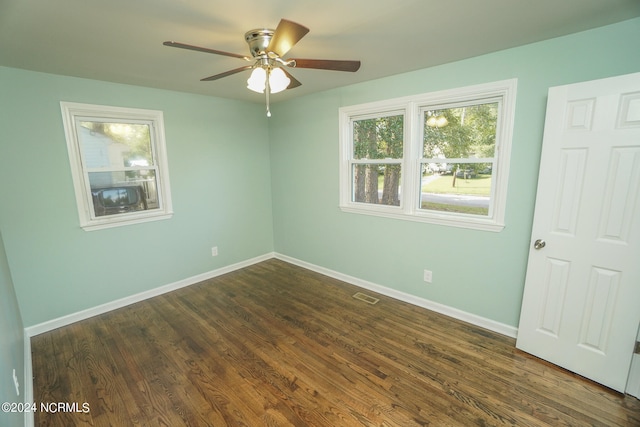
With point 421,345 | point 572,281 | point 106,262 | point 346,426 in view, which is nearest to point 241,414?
point 346,426

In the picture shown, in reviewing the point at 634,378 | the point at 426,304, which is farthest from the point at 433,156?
the point at 634,378

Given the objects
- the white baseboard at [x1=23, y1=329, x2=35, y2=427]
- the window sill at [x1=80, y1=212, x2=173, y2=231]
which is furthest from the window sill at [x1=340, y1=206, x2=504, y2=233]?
the white baseboard at [x1=23, y1=329, x2=35, y2=427]

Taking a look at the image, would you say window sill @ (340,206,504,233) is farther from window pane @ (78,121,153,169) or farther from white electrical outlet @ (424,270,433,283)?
window pane @ (78,121,153,169)

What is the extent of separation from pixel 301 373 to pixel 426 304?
1607 millimetres

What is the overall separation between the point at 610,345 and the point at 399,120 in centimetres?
255

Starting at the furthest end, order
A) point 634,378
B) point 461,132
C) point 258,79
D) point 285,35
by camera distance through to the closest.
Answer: point 461,132 → point 634,378 → point 258,79 → point 285,35

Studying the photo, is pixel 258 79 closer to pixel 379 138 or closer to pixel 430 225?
pixel 379 138

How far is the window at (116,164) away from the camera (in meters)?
2.78

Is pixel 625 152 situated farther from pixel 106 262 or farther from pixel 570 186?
pixel 106 262

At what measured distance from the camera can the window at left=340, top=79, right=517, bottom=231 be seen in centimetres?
244

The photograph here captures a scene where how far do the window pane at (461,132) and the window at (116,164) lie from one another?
3.10 metres

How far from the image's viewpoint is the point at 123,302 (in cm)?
315

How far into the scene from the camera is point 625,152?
1766 millimetres

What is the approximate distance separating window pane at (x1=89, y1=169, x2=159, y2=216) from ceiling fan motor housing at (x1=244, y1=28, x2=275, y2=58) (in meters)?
2.28
